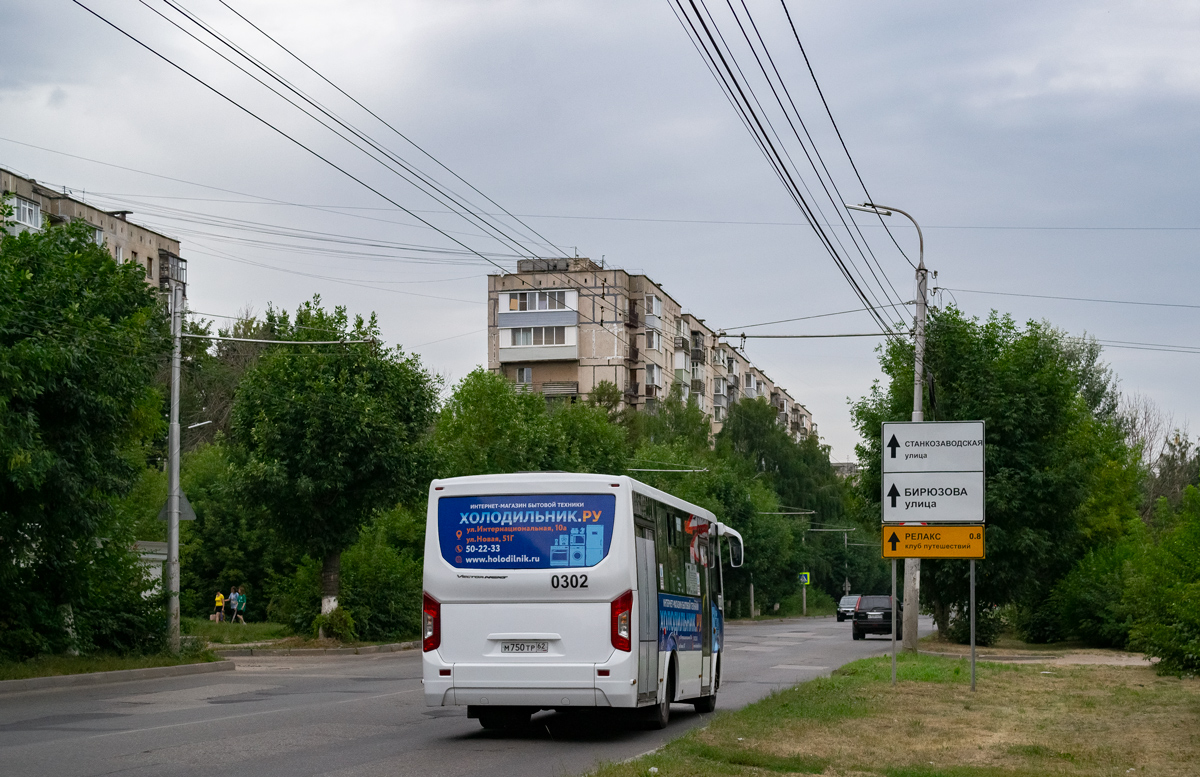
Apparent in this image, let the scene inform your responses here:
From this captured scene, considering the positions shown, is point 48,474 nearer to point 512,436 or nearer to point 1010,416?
point 1010,416

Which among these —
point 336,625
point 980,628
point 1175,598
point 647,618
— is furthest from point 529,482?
point 980,628

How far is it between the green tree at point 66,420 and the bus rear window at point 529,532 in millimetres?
8304

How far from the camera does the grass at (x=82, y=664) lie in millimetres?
20906

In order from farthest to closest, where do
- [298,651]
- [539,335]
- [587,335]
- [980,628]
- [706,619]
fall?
[587,335]
[539,335]
[980,628]
[298,651]
[706,619]

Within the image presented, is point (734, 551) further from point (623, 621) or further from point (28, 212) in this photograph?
point (28, 212)

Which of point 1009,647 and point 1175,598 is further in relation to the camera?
point 1009,647

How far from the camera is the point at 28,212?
6825 cm

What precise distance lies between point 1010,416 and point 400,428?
16573mm

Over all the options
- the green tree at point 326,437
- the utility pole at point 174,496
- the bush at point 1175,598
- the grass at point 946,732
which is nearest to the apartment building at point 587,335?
the green tree at point 326,437

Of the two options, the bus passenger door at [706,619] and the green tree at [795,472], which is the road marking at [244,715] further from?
the green tree at [795,472]

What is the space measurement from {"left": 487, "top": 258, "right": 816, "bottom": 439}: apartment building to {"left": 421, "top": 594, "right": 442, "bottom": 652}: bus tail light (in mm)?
65477

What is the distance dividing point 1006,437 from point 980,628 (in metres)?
5.87

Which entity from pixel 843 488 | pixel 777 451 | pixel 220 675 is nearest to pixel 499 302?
pixel 777 451

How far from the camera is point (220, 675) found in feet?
81.9
